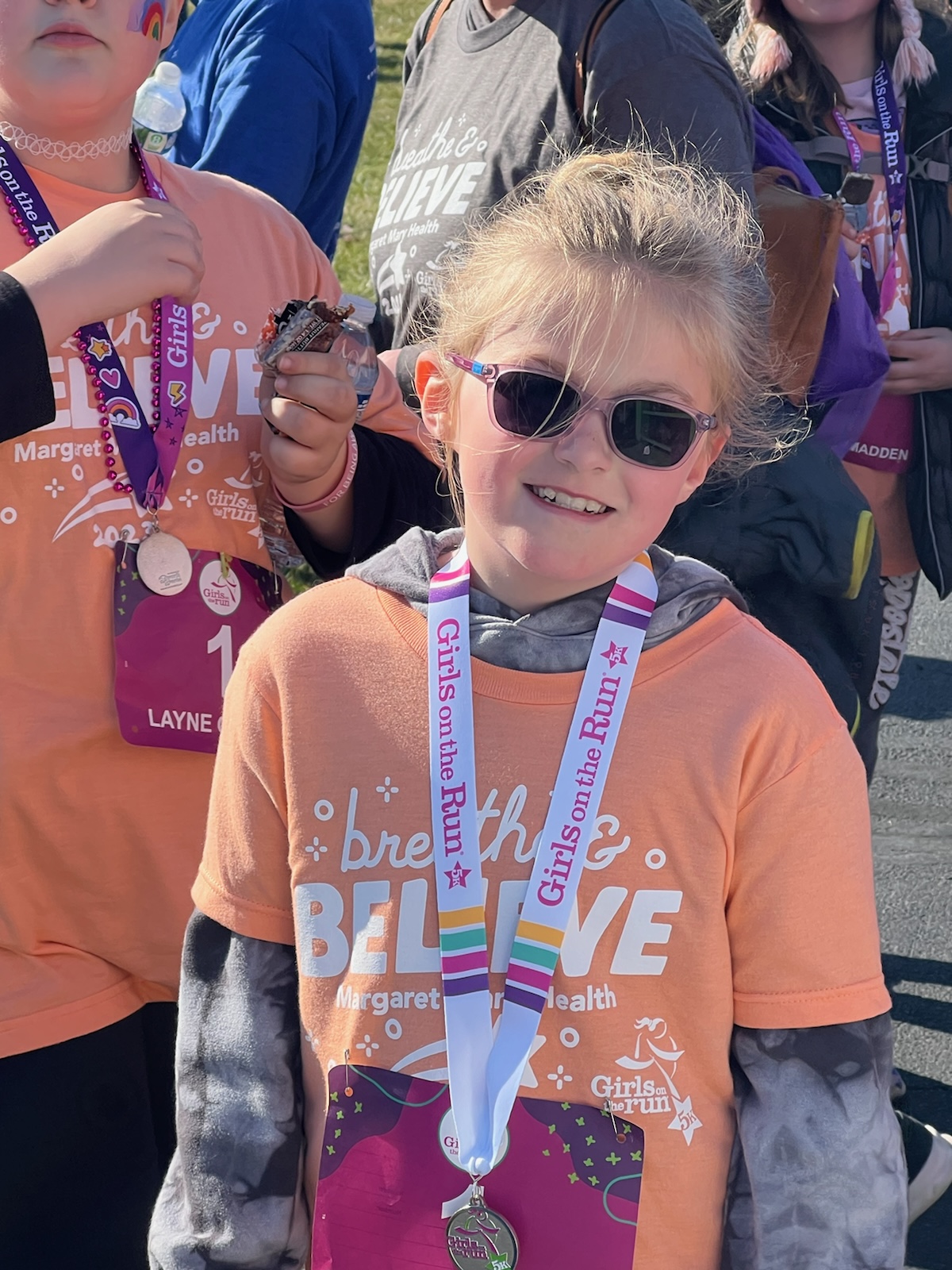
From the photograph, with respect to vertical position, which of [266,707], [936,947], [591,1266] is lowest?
[936,947]

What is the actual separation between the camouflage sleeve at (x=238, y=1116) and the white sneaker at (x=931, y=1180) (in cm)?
178

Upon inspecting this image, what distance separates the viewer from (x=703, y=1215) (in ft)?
4.88

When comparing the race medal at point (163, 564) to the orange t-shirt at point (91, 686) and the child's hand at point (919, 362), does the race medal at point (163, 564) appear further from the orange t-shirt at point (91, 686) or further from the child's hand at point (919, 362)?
the child's hand at point (919, 362)

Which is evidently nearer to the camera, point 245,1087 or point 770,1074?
point 770,1074

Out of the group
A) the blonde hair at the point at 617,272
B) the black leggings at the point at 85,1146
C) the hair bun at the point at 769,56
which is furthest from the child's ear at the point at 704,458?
the hair bun at the point at 769,56

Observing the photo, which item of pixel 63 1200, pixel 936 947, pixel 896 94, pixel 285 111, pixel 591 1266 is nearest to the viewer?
pixel 591 1266

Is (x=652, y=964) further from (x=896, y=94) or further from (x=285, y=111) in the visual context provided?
(x=896, y=94)

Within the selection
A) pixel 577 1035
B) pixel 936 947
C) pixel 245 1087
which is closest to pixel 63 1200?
pixel 245 1087

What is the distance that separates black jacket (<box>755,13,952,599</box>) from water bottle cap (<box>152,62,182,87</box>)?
130cm

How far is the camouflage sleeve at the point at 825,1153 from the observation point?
1418 millimetres

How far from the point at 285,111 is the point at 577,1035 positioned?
7.07ft

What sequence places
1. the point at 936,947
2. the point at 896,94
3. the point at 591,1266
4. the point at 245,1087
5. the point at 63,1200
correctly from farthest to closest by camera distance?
the point at 936,947 < the point at 896,94 < the point at 63,1200 < the point at 245,1087 < the point at 591,1266

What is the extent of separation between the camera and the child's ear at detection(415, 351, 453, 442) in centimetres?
170

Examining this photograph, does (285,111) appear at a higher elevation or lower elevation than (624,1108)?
higher
